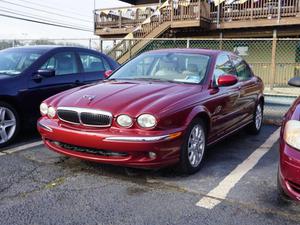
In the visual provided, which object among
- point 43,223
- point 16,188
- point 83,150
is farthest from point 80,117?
point 43,223

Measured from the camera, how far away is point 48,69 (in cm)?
579

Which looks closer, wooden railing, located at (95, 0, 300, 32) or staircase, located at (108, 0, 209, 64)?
wooden railing, located at (95, 0, 300, 32)

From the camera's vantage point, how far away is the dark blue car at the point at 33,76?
17.2ft

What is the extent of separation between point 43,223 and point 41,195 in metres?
0.59

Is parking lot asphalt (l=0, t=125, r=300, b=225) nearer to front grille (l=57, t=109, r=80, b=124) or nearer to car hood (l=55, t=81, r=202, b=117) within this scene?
front grille (l=57, t=109, r=80, b=124)

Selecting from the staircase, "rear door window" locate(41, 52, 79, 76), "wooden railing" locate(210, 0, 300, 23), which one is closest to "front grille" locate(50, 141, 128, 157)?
"rear door window" locate(41, 52, 79, 76)

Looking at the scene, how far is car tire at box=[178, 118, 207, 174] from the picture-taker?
4.03 metres

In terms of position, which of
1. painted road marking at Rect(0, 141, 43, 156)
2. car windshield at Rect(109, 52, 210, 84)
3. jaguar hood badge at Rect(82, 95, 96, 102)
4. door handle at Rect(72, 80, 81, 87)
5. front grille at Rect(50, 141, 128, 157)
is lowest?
painted road marking at Rect(0, 141, 43, 156)

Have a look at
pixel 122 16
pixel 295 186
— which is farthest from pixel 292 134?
pixel 122 16

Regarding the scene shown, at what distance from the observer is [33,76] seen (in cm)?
557

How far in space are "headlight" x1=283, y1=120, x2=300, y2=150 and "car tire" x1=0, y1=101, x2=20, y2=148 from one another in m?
3.75

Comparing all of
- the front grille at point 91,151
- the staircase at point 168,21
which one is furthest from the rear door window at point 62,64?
the staircase at point 168,21

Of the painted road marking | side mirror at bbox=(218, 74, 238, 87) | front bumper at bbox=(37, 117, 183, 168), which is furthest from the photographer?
the painted road marking

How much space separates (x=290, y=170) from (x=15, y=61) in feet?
14.8
